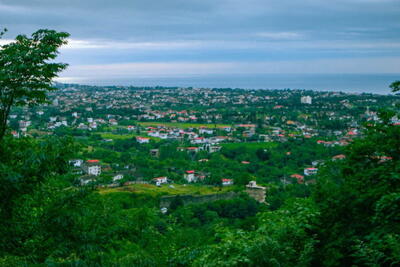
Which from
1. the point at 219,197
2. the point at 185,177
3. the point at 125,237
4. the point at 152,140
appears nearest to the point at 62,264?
the point at 125,237

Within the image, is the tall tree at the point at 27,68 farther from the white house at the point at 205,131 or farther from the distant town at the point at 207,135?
the white house at the point at 205,131

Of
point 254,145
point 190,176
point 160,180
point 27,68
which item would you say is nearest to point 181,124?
point 254,145

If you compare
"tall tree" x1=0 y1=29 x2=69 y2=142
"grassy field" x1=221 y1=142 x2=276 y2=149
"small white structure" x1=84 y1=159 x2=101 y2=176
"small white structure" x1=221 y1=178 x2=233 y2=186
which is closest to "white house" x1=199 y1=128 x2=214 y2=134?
"grassy field" x1=221 y1=142 x2=276 y2=149

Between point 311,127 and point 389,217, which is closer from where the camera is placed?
point 389,217

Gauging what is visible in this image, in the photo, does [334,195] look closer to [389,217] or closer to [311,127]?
[389,217]

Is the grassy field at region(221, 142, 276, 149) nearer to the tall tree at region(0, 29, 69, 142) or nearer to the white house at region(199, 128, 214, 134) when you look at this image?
the white house at region(199, 128, 214, 134)

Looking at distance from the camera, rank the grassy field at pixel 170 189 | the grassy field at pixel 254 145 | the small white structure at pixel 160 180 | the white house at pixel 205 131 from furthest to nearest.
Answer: the white house at pixel 205 131 < the grassy field at pixel 254 145 < the small white structure at pixel 160 180 < the grassy field at pixel 170 189

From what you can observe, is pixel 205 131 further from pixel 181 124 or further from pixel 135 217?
pixel 135 217

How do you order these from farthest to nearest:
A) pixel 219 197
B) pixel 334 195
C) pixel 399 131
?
pixel 219 197 → pixel 399 131 → pixel 334 195

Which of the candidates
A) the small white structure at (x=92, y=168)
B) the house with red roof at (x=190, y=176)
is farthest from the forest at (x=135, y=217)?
the house with red roof at (x=190, y=176)
